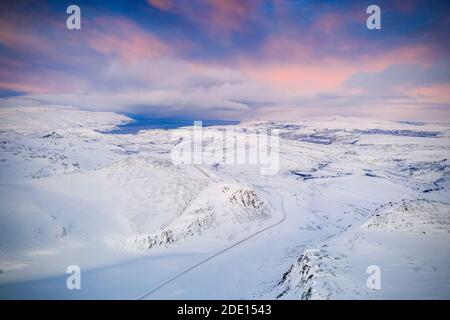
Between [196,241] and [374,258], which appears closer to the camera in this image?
[374,258]

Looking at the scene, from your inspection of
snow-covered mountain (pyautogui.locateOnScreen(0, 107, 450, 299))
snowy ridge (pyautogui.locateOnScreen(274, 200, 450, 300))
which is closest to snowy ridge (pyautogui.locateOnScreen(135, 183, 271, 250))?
snow-covered mountain (pyautogui.locateOnScreen(0, 107, 450, 299))

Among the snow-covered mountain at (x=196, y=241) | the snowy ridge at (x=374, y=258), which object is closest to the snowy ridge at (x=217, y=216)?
the snow-covered mountain at (x=196, y=241)

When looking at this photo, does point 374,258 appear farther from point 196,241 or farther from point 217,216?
point 217,216

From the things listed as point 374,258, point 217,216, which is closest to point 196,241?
point 217,216

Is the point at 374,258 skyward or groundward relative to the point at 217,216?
skyward

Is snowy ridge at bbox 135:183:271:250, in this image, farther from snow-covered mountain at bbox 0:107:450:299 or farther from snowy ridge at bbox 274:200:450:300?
snowy ridge at bbox 274:200:450:300

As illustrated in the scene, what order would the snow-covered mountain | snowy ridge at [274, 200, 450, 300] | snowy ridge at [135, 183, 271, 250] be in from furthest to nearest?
1. snowy ridge at [135, 183, 271, 250]
2. the snow-covered mountain
3. snowy ridge at [274, 200, 450, 300]

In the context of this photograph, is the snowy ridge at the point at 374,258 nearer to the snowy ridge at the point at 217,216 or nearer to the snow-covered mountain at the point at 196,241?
the snow-covered mountain at the point at 196,241

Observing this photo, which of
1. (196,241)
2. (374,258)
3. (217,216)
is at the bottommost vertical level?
(196,241)

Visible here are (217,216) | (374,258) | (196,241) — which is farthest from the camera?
(217,216)
